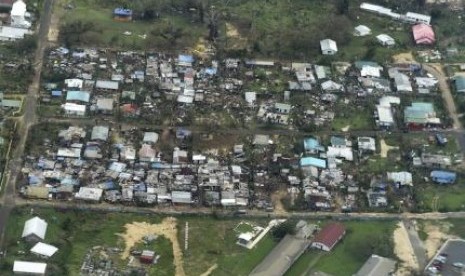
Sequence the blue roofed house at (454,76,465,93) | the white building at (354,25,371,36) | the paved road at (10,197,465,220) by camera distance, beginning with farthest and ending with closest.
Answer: the white building at (354,25,371,36) → the blue roofed house at (454,76,465,93) → the paved road at (10,197,465,220)

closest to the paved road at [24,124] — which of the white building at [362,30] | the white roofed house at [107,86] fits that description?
the white roofed house at [107,86]

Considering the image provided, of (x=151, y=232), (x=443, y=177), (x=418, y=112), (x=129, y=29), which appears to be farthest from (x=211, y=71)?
(x=443, y=177)

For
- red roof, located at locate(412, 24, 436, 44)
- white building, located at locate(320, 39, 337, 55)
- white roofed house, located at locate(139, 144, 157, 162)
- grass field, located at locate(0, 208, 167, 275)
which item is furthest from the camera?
red roof, located at locate(412, 24, 436, 44)

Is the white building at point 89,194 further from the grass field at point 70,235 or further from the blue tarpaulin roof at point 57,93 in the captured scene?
the blue tarpaulin roof at point 57,93

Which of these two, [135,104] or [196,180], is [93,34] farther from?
[196,180]

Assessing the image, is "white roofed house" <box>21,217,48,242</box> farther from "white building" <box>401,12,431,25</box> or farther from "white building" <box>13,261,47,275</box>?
"white building" <box>401,12,431,25</box>

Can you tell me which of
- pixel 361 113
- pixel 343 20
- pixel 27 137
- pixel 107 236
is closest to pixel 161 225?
pixel 107 236

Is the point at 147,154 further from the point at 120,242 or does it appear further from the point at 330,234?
the point at 330,234

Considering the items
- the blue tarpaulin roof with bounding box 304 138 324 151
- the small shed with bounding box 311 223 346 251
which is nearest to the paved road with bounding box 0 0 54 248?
the small shed with bounding box 311 223 346 251
